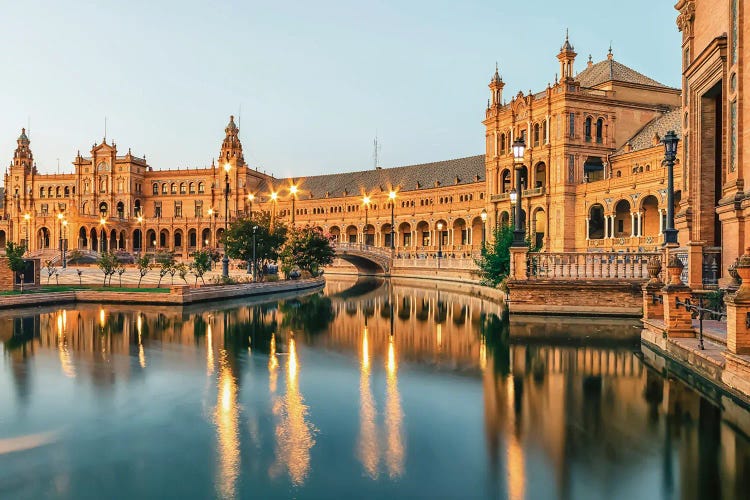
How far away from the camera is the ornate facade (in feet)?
179

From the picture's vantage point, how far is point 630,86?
59625 millimetres

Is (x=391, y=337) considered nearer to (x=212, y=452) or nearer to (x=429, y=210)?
(x=212, y=452)

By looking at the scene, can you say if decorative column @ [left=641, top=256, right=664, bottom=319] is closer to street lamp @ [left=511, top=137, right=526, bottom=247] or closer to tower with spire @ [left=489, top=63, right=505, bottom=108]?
street lamp @ [left=511, top=137, right=526, bottom=247]

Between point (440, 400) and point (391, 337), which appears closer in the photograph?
point (440, 400)

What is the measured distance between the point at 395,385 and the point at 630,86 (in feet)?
183

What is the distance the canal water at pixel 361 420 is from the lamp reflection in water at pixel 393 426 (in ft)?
0.11

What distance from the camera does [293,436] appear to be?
30.7 ft

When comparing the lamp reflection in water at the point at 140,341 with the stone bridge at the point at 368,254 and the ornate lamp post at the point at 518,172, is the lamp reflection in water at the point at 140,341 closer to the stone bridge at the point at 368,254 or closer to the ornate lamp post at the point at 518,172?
the ornate lamp post at the point at 518,172

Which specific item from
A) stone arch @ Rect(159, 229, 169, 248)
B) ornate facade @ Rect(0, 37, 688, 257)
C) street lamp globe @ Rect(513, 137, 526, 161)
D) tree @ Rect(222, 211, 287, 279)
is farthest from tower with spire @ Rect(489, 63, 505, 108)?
stone arch @ Rect(159, 229, 169, 248)

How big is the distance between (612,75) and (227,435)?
59.6m

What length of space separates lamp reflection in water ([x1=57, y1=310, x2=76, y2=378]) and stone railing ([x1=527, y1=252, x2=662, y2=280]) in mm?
16624

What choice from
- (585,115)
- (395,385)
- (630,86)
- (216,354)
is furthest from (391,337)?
(630,86)

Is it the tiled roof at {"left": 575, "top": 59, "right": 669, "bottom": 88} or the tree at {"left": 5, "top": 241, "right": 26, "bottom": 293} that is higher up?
the tiled roof at {"left": 575, "top": 59, "right": 669, "bottom": 88}

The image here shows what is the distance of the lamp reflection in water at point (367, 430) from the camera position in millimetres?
8234
